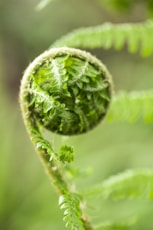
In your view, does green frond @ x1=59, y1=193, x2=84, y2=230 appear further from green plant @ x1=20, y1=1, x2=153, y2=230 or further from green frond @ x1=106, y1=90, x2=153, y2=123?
green frond @ x1=106, y1=90, x2=153, y2=123

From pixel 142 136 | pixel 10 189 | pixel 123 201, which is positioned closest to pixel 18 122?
pixel 10 189

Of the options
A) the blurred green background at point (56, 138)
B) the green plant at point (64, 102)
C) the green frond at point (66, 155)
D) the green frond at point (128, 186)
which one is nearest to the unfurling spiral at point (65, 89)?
the green plant at point (64, 102)

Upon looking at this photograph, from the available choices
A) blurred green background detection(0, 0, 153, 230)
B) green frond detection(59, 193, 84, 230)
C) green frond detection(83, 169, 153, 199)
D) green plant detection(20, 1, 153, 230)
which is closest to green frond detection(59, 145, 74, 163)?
green plant detection(20, 1, 153, 230)

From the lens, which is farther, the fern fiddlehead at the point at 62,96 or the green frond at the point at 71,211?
the fern fiddlehead at the point at 62,96

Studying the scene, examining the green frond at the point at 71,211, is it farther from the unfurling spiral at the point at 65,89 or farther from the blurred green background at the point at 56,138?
the blurred green background at the point at 56,138

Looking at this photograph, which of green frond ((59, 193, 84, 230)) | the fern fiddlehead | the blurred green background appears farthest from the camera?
the blurred green background

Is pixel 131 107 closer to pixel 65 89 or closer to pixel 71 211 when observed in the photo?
pixel 65 89
